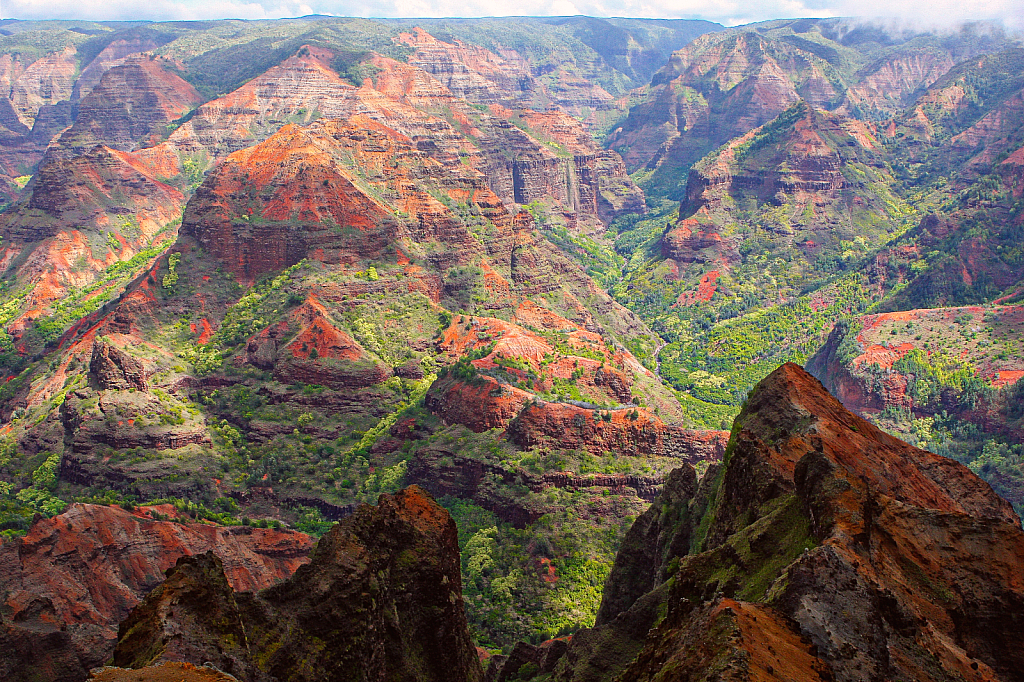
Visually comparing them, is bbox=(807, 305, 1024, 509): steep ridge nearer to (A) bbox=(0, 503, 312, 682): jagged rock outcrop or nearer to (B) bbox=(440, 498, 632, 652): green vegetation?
(B) bbox=(440, 498, 632, 652): green vegetation

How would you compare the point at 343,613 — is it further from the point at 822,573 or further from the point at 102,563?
the point at 102,563

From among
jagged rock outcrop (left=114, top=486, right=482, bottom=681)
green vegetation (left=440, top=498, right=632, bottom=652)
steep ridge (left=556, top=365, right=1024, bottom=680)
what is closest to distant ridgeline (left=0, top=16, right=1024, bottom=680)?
green vegetation (left=440, top=498, right=632, bottom=652)

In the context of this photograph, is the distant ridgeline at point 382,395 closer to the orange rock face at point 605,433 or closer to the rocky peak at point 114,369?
the orange rock face at point 605,433

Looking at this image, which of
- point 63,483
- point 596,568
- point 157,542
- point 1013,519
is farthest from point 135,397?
point 1013,519

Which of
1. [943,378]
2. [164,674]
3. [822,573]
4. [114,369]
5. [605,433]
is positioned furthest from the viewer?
[943,378]

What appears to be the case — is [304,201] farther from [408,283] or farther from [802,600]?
[802,600]

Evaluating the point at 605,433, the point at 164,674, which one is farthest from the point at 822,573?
the point at 605,433

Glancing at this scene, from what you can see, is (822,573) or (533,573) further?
(533,573)
